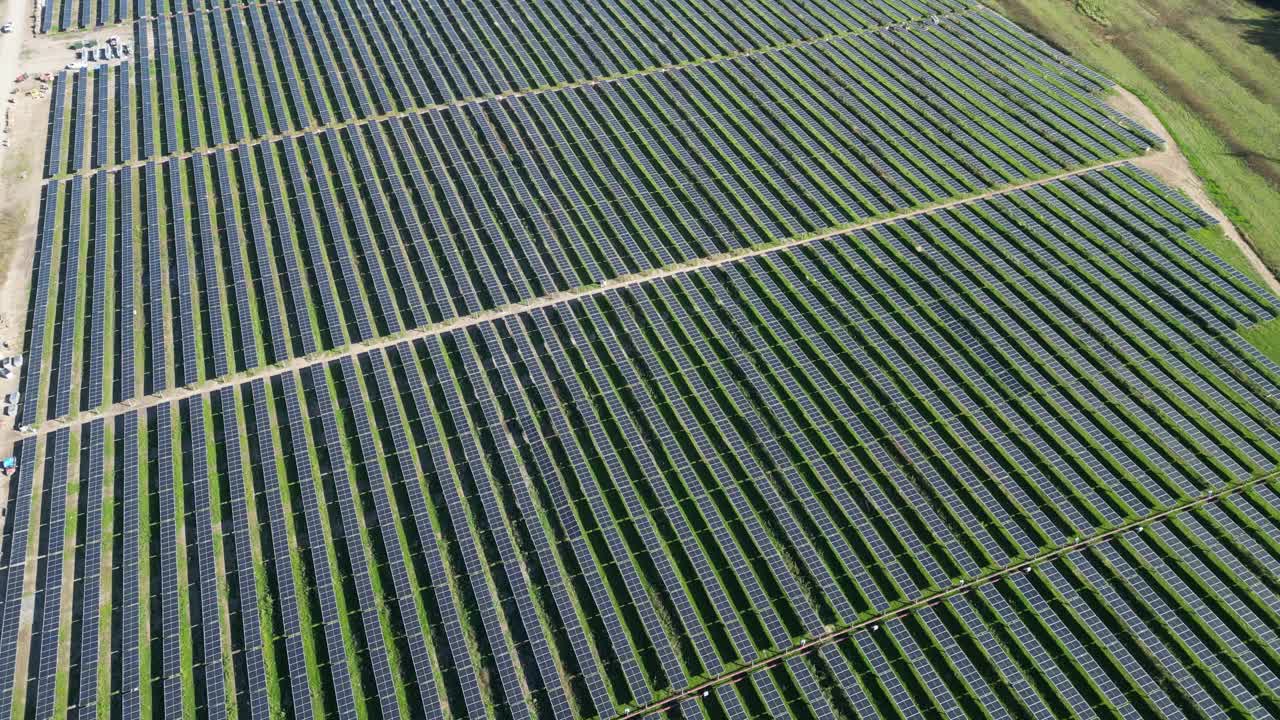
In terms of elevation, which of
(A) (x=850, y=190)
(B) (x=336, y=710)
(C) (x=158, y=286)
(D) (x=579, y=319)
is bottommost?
(B) (x=336, y=710)

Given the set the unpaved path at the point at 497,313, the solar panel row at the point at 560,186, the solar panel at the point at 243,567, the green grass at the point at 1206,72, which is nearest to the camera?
the solar panel at the point at 243,567

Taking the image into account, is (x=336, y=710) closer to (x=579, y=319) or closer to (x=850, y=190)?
(x=579, y=319)

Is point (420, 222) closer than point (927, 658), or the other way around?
point (927, 658)

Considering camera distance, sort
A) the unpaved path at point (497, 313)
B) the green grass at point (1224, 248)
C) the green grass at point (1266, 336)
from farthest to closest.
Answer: the green grass at point (1224, 248) < the green grass at point (1266, 336) < the unpaved path at point (497, 313)

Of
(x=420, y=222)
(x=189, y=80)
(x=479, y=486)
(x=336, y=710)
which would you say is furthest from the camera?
(x=189, y=80)

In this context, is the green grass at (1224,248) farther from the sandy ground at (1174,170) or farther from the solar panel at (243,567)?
the solar panel at (243,567)

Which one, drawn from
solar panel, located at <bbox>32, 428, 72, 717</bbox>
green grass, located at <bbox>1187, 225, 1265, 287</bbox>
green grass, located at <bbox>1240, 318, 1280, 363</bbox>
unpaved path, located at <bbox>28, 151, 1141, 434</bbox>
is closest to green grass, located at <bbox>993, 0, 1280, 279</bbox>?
green grass, located at <bbox>1187, 225, 1265, 287</bbox>

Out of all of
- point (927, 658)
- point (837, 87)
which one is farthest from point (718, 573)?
point (837, 87)

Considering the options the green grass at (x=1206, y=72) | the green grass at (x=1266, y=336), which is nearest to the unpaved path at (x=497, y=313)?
the green grass at (x=1206, y=72)
